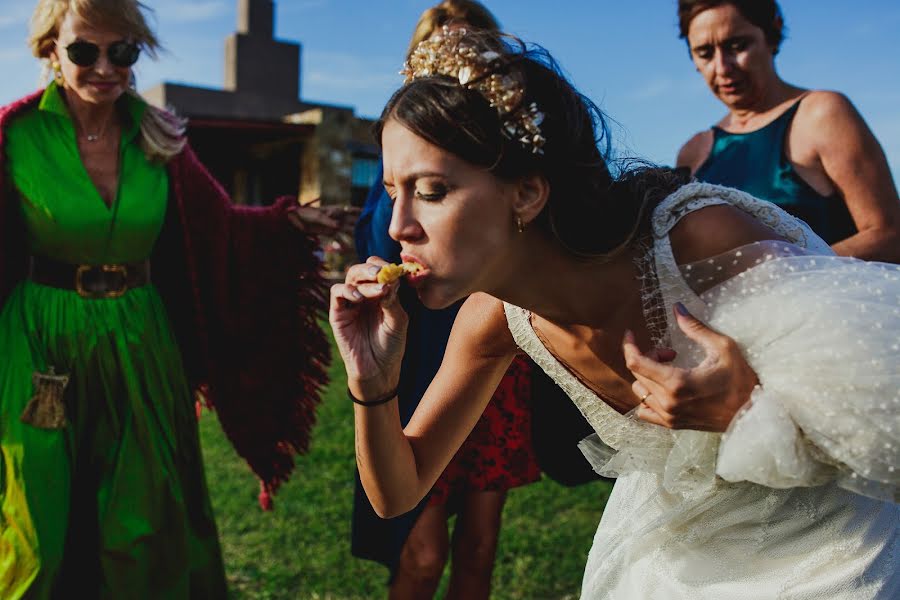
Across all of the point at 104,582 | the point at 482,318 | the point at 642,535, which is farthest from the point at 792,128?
the point at 104,582

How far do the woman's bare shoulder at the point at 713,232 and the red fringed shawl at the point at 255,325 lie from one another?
243 centimetres

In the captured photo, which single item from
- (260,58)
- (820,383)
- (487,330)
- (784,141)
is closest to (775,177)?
(784,141)

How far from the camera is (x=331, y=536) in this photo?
15.4 feet

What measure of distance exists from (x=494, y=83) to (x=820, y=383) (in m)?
0.82

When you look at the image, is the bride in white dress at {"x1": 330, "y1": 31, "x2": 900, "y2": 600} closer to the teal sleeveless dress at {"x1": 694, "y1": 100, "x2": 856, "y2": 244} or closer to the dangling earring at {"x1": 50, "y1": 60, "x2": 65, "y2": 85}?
the teal sleeveless dress at {"x1": 694, "y1": 100, "x2": 856, "y2": 244}

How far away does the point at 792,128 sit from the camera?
3.53 m

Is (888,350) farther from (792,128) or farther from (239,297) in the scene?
(239,297)

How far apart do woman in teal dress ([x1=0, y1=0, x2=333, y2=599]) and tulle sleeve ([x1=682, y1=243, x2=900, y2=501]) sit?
7.94ft

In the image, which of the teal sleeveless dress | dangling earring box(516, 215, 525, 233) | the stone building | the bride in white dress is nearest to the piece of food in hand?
the bride in white dress

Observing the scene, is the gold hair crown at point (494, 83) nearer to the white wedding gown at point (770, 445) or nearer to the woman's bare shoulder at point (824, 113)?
the white wedding gown at point (770, 445)

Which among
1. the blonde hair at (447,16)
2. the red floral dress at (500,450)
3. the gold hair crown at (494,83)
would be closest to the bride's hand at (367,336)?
the gold hair crown at (494,83)

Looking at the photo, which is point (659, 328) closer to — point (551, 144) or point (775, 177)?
point (551, 144)

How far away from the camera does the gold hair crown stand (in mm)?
1839

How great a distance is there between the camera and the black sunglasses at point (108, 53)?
135 inches
